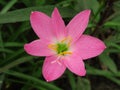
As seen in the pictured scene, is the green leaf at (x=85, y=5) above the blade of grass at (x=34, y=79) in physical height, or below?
above

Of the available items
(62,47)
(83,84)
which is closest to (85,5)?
(62,47)

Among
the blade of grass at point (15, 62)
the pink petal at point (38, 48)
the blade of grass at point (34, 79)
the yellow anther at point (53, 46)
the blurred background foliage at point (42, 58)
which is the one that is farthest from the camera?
the blade of grass at point (34, 79)

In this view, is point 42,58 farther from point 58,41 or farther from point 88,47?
point 88,47

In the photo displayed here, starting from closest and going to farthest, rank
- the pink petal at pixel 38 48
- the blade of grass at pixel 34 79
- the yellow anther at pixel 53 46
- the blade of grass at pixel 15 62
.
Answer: the pink petal at pixel 38 48, the yellow anther at pixel 53 46, the blade of grass at pixel 15 62, the blade of grass at pixel 34 79

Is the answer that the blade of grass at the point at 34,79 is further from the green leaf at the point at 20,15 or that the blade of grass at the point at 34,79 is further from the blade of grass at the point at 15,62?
the green leaf at the point at 20,15

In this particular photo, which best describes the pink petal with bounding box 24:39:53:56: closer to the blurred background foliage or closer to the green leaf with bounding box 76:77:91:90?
the blurred background foliage

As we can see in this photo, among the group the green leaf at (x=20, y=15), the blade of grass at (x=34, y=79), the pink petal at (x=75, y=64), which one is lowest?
the blade of grass at (x=34, y=79)

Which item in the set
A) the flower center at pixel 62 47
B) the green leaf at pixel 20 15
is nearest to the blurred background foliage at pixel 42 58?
the green leaf at pixel 20 15

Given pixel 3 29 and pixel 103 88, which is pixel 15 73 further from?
pixel 103 88
